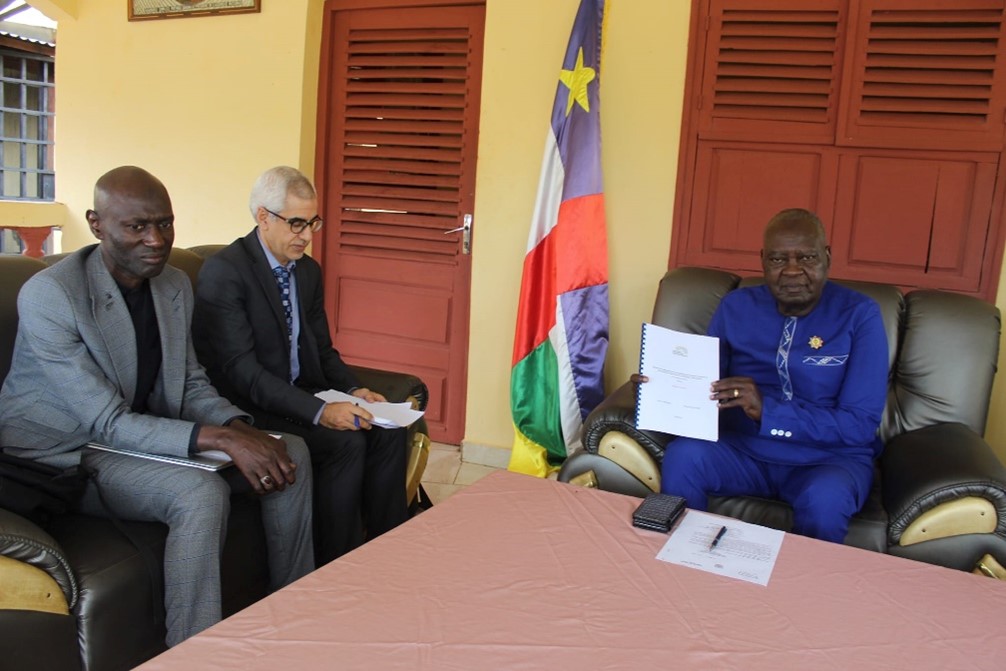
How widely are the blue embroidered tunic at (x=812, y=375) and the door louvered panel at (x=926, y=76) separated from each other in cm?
85

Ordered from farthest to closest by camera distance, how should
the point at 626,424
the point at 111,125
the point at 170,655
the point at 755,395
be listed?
1. the point at 111,125
2. the point at 626,424
3. the point at 755,395
4. the point at 170,655

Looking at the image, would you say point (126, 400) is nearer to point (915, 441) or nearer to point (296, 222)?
point (296, 222)

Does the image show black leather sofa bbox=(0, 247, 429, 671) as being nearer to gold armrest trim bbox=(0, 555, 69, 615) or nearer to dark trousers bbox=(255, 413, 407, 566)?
gold armrest trim bbox=(0, 555, 69, 615)

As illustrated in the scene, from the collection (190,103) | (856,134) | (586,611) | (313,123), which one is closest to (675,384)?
(586,611)

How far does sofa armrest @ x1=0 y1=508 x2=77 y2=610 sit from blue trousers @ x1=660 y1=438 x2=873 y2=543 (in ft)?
4.56

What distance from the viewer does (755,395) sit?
6.63 ft

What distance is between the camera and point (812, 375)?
2.10 meters

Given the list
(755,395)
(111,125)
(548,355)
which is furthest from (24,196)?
(755,395)

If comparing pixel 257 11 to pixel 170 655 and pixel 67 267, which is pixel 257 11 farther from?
pixel 170 655

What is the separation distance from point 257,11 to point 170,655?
3.27 meters

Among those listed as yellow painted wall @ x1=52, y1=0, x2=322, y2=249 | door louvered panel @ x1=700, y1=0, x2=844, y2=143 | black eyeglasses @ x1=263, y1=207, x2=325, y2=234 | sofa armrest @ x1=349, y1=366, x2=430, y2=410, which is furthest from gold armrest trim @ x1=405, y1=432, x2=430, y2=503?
yellow painted wall @ x1=52, y1=0, x2=322, y2=249

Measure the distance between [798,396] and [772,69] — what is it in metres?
1.31

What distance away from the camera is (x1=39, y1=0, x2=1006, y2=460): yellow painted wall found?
9.77 feet

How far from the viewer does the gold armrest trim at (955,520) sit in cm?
179
